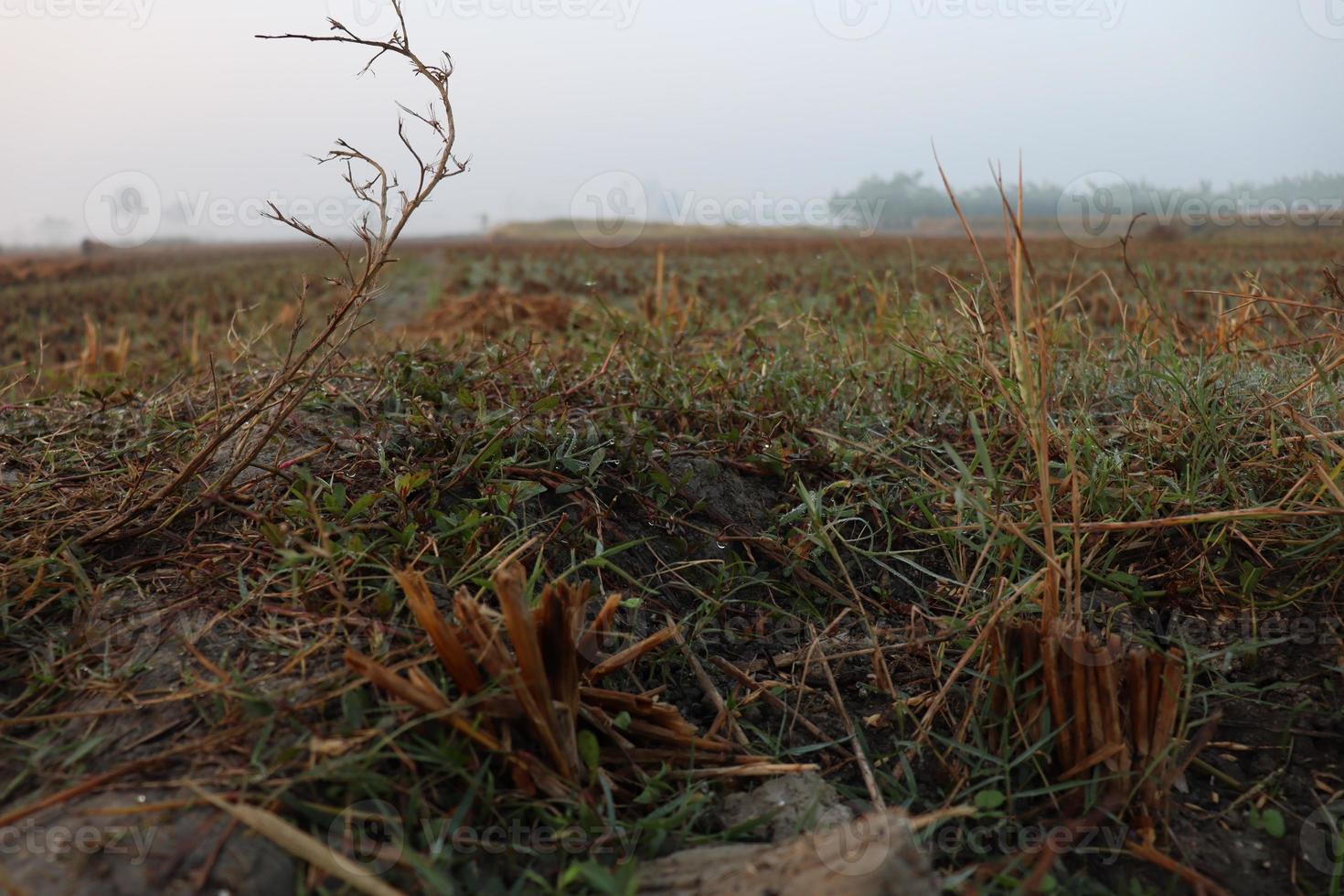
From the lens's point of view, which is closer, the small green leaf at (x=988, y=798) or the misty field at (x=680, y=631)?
A: the misty field at (x=680, y=631)

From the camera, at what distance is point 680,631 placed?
1770mm

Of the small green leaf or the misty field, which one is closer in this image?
the misty field

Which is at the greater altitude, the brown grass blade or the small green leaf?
the brown grass blade

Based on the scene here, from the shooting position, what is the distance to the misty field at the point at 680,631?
1.24 metres

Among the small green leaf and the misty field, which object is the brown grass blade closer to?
the misty field

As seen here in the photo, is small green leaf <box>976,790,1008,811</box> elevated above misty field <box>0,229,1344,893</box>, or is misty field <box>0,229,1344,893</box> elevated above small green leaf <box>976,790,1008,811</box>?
misty field <box>0,229,1344,893</box>

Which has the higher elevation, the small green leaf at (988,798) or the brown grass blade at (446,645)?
the brown grass blade at (446,645)

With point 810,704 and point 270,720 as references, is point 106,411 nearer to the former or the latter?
point 270,720

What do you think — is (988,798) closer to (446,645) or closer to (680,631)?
(680,631)

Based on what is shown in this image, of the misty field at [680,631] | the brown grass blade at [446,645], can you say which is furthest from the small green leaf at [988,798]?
the brown grass blade at [446,645]

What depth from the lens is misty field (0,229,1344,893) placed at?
4.08ft

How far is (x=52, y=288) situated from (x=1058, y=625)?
20.4 metres

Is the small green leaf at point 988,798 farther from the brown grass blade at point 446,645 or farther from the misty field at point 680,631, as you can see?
the brown grass blade at point 446,645

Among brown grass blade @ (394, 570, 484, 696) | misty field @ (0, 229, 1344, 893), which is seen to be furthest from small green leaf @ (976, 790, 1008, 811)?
brown grass blade @ (394, 570, 484, 696)
